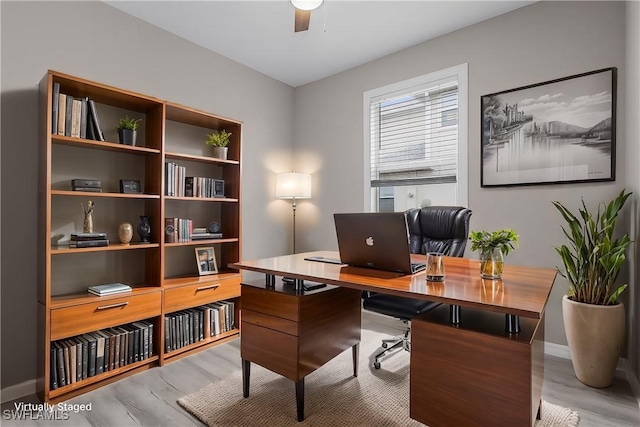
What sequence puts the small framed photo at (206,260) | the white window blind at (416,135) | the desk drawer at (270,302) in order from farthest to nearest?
1. the white window blind at (416,135)
2. the small framed photo at (206,260)
3. the desk drawer at (270,302)

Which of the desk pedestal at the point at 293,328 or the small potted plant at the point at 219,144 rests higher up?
the small potted plant at the point at 219,144

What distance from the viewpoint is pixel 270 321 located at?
176 centimetres

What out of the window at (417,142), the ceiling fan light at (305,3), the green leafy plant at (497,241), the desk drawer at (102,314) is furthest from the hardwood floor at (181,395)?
the ceiling fan light at (305,3)

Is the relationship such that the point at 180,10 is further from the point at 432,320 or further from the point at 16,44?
the point at 432,320

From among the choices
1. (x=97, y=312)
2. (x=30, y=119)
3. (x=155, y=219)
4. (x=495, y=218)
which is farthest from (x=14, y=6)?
(x=495, y=218)

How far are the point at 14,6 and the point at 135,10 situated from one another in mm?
766

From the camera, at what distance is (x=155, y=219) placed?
8.36ft

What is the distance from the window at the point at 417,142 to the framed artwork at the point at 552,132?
26 cm

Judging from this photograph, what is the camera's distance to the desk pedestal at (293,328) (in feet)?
5.48

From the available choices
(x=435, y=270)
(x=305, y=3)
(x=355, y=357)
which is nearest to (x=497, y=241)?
(x=435, y=270)

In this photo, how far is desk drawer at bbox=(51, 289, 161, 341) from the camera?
1963 mm

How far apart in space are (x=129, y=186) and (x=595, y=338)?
3312mm

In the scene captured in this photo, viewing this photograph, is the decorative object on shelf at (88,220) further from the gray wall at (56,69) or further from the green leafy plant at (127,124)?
the green leafy plant at (127,124)

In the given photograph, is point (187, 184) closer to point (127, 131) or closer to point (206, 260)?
point (127, 131)
